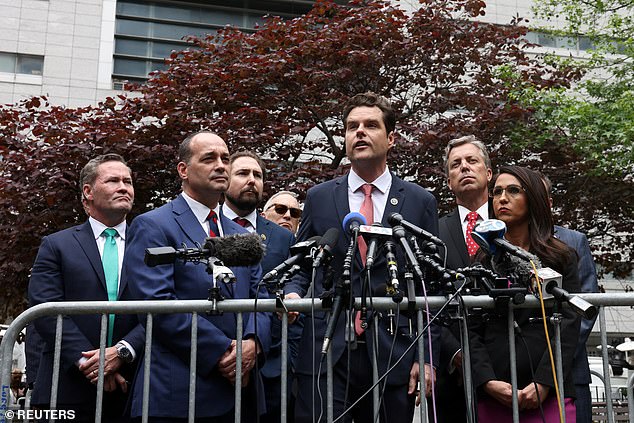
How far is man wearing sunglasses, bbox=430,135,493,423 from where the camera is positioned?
4316 mm

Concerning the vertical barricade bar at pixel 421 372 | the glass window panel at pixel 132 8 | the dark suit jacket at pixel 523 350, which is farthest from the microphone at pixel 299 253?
the glass window panel at pixel 132 8

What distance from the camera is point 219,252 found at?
3.62 metres

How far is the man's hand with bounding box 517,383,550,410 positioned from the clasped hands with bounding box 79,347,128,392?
2367mm

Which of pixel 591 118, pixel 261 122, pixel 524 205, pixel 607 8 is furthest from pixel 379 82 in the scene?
pixel 524 205

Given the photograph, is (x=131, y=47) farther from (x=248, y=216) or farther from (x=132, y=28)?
(x=248, y=216)

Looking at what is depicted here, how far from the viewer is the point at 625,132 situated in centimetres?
1065

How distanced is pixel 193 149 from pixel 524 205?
2.20 m

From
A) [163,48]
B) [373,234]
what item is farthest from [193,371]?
[163,48]

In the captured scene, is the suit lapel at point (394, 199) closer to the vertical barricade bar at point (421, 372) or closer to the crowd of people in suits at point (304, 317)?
the crowd of people in suits at point (304, 317)

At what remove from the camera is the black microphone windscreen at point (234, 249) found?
3.62 meters

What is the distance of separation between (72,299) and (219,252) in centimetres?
175

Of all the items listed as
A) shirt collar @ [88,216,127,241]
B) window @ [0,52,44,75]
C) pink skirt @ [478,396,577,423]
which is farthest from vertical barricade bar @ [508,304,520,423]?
window @ [0,52,44,75]

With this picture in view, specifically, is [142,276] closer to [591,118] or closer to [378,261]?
[378,261]

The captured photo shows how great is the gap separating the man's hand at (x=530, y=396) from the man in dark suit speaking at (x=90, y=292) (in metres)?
2.25
